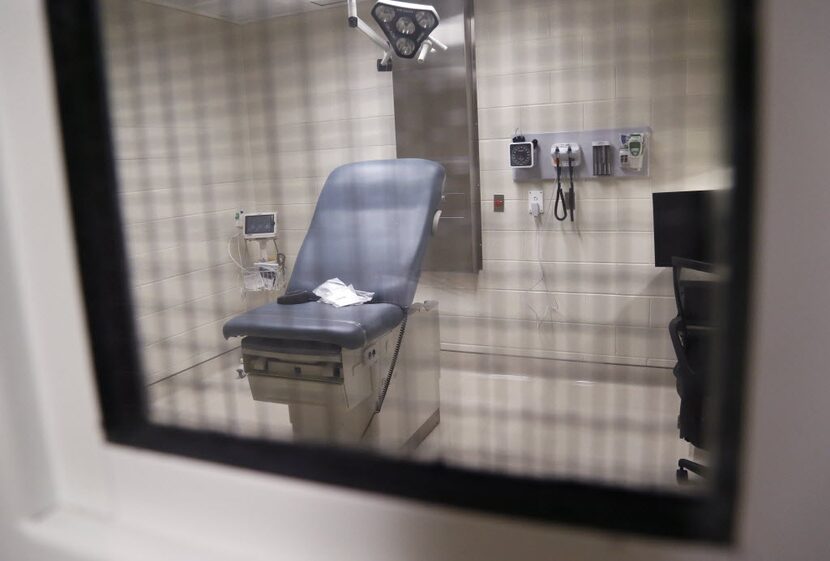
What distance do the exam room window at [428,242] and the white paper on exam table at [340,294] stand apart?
1 cm

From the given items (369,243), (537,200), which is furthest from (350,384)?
(537,200)

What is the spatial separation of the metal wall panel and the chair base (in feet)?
2.79

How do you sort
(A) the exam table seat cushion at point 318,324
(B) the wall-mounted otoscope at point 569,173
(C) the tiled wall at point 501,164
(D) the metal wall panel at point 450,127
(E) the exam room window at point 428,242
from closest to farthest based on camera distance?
(E) the exam room window at point 428,242 < (A) the exam table seat cushion at point 318,324 < (C) the tiled wall at point 501,164 < (B) the wall-mounted otoscope at point 569,173 < (D) the metal wall panel at point 450,127

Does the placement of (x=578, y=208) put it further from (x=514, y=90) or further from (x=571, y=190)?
(x=514, y=90)

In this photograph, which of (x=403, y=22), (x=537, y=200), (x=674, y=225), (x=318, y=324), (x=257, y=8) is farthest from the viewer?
(x=537, y=200)

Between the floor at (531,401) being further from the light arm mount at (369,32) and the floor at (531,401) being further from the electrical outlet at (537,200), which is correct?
the light arm mount at (369,32)

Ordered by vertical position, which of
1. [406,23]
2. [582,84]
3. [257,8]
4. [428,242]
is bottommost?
[428,242]

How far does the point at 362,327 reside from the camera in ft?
5.98

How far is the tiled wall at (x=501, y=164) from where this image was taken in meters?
2.62

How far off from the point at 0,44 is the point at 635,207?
2700mm

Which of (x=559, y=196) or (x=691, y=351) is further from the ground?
(x=559, y=196)

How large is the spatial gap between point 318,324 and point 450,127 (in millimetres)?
1644

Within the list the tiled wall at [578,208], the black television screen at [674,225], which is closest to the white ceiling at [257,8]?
the tiled wall at [578,208]

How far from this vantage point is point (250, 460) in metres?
0.58
